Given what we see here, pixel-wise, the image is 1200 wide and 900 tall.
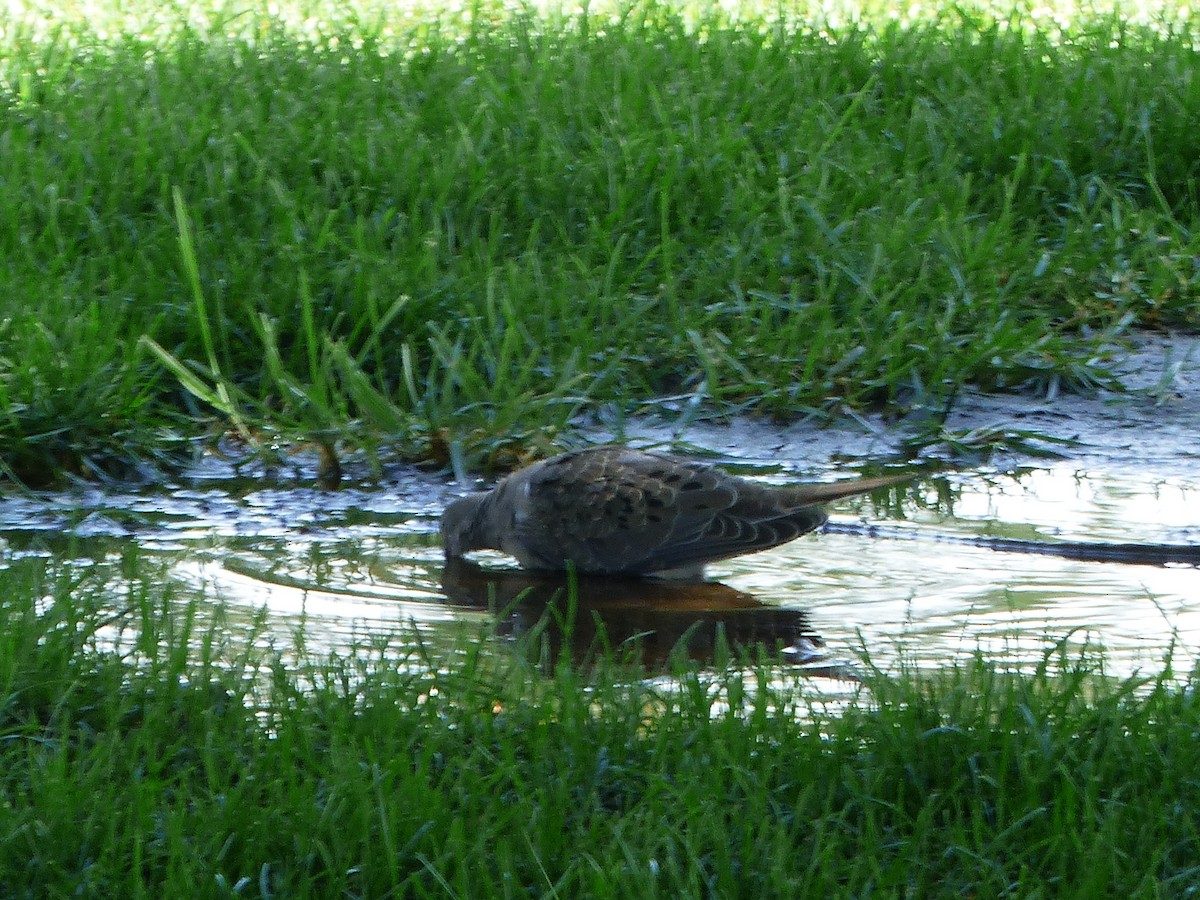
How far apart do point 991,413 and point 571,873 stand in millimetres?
3157

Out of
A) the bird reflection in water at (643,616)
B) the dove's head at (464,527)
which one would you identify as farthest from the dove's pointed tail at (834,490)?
the dove's head at (464,527)

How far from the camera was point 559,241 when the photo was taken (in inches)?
245

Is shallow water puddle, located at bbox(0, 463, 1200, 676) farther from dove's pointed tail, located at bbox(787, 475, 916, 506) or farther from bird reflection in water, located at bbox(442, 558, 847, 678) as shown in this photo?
dove's pointed tail, located at bbox(787, 475, 916, 506)

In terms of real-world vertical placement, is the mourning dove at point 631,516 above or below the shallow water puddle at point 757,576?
above

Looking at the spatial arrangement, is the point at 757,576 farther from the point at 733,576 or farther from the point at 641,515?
the point at 641,515

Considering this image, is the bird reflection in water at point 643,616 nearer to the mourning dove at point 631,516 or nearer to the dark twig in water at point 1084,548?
the mourning dove at point 631,516

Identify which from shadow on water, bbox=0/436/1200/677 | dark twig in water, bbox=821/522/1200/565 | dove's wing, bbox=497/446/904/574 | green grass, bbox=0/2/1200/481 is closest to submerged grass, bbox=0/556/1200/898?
shadow on water, bbox=0/436/1200/677

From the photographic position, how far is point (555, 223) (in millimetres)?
6289

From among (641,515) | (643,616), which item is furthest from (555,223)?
(643,616)

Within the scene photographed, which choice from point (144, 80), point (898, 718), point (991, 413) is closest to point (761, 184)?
point (991, 413)

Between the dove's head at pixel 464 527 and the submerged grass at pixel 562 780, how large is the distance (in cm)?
88

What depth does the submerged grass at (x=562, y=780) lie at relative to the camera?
2.65 m

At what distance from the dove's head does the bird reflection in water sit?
5cm

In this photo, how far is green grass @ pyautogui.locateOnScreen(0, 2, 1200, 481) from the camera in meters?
5.22
